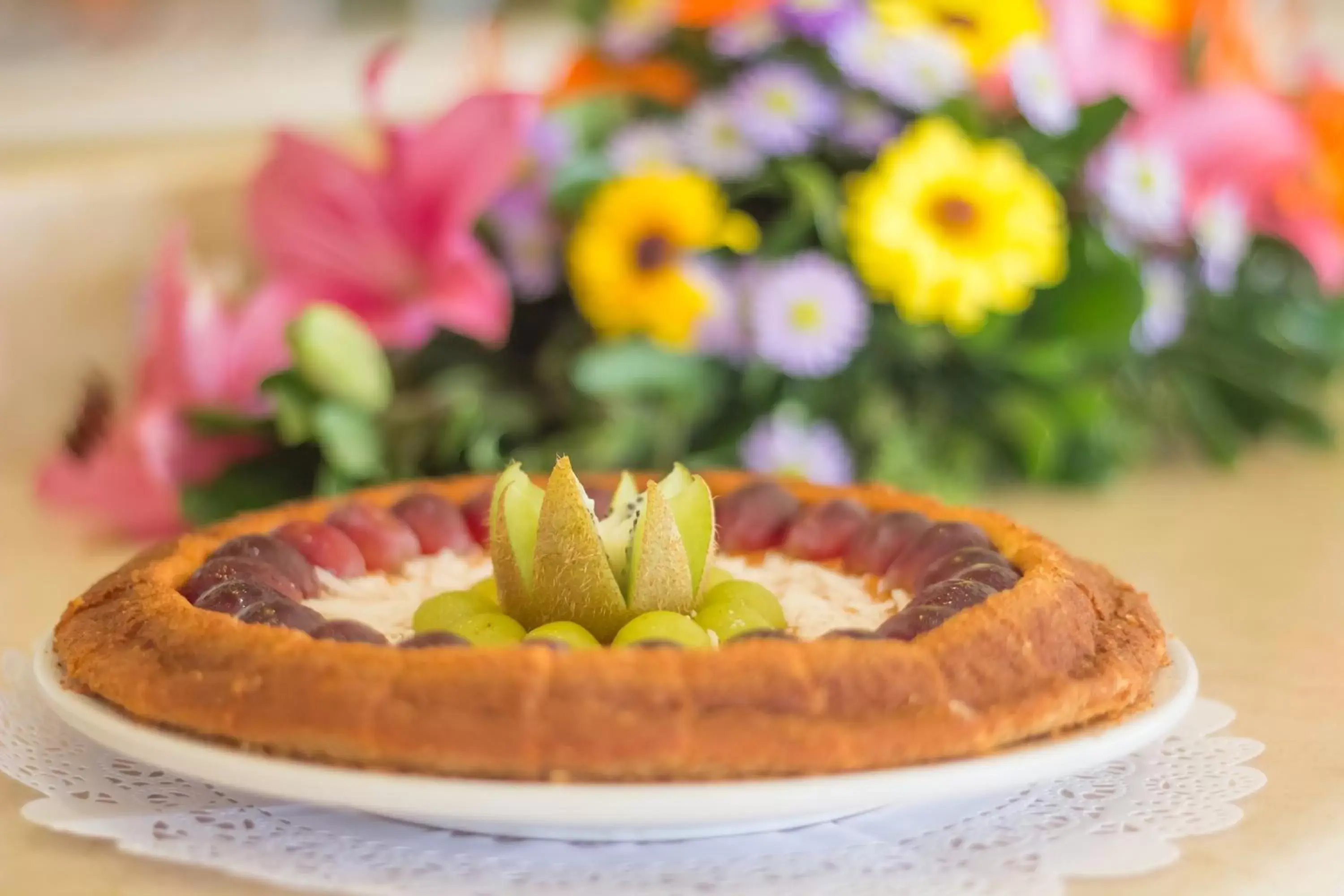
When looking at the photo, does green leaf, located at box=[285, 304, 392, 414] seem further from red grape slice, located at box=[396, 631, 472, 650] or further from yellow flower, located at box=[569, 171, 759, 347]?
red grape slice, located at box=[396, 631, 472, 650]

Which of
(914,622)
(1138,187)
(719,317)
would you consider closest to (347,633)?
(914,622)

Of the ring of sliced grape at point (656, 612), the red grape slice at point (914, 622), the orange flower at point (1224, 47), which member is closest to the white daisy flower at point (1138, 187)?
the orange flower at point (1224, 47)

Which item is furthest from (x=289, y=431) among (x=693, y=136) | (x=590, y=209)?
(x=693, y=136)

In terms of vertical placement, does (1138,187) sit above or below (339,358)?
above

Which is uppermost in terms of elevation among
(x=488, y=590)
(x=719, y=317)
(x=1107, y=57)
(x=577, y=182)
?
(x=1107, y=57)

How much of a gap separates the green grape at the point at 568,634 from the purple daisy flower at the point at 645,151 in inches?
26.7

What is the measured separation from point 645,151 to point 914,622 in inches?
29.0

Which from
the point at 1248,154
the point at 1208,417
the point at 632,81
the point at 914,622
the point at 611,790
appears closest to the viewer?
the point at 611,790

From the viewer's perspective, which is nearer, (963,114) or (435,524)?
(435,524)

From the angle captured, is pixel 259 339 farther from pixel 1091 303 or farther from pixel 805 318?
pixel 1091 303

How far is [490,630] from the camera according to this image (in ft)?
2.40

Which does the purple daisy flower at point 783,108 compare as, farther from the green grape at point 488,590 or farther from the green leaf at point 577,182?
the green grape at point 488,590

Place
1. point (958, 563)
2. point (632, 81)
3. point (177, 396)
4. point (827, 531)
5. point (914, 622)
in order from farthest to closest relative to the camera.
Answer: point (632, 81) < point (177, 396) < point (827, 531) < point (958, 563) < point (914, 622)

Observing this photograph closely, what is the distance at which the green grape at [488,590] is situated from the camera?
2.65 ft
